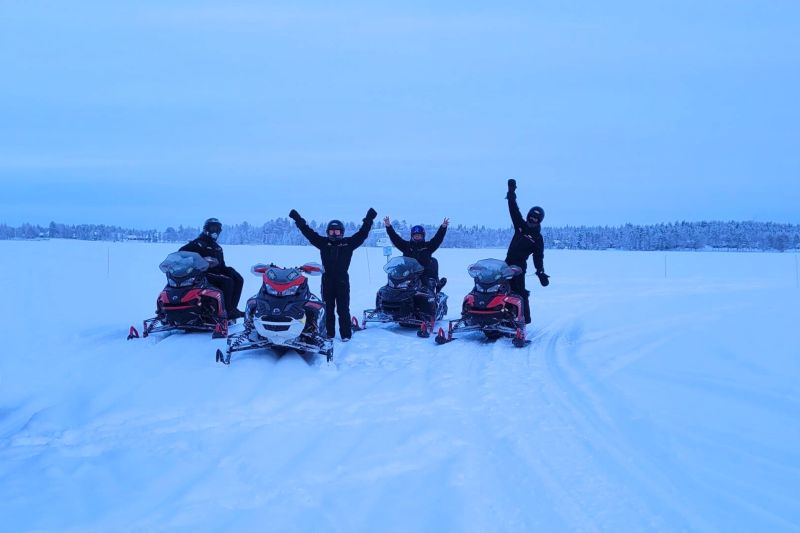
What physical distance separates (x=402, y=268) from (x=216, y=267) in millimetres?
3046

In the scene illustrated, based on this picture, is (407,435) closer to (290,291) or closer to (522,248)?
(290,291)

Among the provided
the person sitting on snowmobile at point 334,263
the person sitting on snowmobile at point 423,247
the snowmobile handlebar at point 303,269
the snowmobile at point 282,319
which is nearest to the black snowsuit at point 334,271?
the person sitting on snowmobile at point 334,263

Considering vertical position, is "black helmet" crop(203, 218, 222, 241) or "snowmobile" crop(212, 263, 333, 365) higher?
"black helmet" crop(203, 218, 222, 241)

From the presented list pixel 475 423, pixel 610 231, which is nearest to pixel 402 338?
pixel 475 423

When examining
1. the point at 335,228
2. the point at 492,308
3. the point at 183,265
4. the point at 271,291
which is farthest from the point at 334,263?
the point at 492,308

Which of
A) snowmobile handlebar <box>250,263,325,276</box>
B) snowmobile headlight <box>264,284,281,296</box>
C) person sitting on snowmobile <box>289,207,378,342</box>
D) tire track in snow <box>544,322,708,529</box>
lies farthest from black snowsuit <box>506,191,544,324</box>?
snowmobile headlight <box>264,284,281,296</box>

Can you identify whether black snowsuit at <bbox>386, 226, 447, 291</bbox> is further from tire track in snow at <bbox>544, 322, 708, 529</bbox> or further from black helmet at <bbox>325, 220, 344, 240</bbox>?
tire track in snow at <bbox>544, 322, 708, 529</bbox>

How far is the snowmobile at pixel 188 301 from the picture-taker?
332 inches

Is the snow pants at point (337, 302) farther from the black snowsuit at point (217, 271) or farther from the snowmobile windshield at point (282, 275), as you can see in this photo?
the black snowsuit at point (217, 271)

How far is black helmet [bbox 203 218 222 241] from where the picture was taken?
9.69m

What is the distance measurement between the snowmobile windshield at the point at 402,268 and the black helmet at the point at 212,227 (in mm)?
2870

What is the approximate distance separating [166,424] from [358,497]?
2.10m

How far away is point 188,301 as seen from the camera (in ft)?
27.8

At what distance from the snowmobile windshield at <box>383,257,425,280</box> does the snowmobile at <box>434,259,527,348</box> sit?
1234mm
